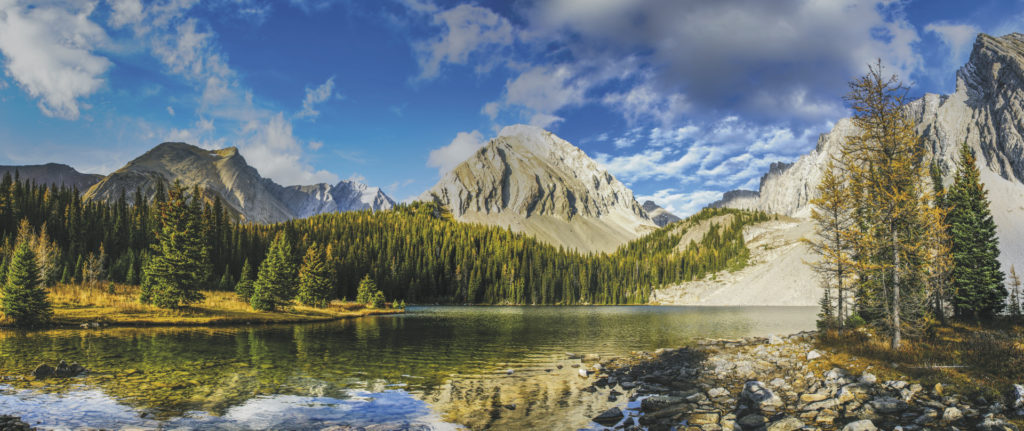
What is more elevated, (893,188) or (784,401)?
(893,188)

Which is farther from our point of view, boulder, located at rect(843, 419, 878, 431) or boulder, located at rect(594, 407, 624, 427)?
boulder, located at rect(594, 407, 624, 427)

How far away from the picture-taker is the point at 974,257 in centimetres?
4444

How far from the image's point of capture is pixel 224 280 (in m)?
96.6

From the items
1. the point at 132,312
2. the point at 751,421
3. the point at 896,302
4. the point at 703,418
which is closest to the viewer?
the point at 751,421

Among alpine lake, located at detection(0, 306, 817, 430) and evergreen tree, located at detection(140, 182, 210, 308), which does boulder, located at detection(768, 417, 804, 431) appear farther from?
evergreen tree, located at detection(140, 182, 210, 308)

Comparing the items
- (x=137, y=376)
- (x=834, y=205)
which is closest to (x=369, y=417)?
(x=137, y=376)

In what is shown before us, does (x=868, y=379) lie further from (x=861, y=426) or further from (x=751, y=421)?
(x=751, y=421)

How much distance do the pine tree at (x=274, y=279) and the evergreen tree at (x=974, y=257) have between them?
239 feet

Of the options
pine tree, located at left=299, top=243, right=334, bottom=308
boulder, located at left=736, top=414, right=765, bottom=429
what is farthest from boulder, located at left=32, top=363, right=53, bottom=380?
pine tree, located at left=299, top=243, right=334, bottom=308

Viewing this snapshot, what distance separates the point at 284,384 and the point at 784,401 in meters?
22.0

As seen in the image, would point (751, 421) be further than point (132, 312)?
No

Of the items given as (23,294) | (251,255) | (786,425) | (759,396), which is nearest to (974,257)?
(759,396)

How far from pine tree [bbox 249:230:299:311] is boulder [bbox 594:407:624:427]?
5450cm

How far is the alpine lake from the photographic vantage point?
643 inches
